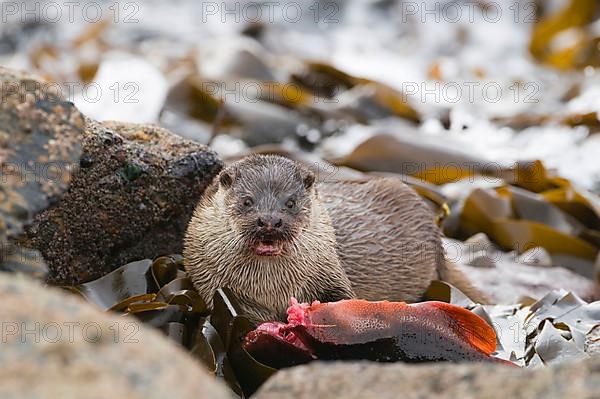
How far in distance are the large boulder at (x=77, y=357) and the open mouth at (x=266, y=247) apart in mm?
1437

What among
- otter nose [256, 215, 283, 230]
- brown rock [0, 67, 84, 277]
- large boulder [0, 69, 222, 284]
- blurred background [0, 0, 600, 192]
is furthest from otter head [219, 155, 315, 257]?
blurred background [0, 0, 600, 192]

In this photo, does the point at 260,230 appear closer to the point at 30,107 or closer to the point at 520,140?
the point at 30,107

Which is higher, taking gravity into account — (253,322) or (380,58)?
(253,322)

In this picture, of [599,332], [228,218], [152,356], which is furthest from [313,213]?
[152,356]

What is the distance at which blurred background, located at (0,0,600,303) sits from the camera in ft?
17.2

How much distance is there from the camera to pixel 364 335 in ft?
9.53

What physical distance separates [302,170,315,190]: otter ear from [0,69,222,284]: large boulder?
49 centimetres

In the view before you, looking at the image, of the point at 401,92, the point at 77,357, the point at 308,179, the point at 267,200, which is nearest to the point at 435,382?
the point at 77,357

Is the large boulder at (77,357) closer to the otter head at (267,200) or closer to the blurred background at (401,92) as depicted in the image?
the otter head at (267,200)

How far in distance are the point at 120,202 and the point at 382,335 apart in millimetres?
1254

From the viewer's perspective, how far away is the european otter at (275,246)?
3.35 meters

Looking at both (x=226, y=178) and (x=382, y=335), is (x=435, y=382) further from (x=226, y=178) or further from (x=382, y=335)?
(x=226, y=178)

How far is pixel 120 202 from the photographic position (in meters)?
3.61

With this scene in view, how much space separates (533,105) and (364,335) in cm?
594
